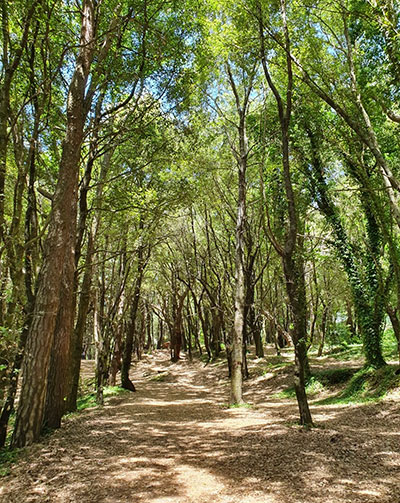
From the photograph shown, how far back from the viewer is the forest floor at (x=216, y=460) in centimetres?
397

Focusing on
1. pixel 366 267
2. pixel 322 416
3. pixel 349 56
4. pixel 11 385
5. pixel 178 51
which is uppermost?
pixel 178 51

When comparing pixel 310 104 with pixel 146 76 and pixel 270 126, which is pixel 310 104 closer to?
pixel 270 126

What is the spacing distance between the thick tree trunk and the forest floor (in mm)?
639

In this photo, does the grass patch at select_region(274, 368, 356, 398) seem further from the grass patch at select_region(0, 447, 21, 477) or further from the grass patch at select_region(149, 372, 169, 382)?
the grass patch at select_region(0, 447, 21, 477)

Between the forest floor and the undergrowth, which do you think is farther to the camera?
the undergrowth

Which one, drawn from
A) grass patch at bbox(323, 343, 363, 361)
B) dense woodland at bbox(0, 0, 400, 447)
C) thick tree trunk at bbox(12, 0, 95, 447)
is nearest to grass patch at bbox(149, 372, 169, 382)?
dense woodland at bbox(0, 0, 400, 447)

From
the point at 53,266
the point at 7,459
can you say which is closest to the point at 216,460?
the point at 7,459

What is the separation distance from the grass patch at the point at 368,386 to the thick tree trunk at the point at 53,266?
29.1 ft

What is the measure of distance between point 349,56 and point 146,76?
5.30 m

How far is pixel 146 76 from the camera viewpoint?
29.1 feet

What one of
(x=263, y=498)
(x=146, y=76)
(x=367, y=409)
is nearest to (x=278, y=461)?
(x=263, y=498)

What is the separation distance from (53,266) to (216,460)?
452 cm

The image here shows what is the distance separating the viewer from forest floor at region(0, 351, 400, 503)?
156 inches

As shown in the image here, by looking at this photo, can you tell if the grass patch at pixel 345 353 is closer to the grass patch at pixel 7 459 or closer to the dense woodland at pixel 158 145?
the dense woodland at pixel 158 145
